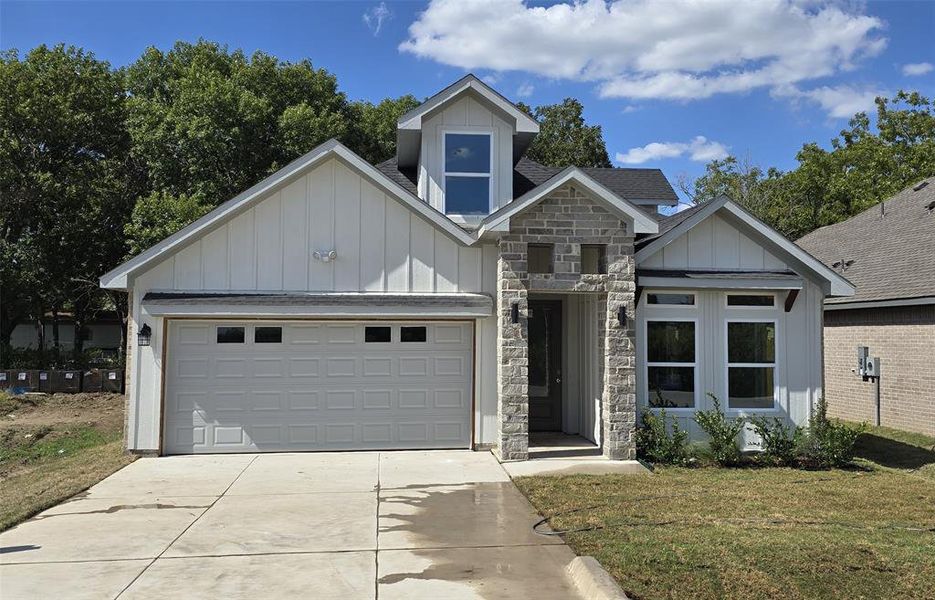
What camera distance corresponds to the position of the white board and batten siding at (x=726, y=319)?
11.9 metres

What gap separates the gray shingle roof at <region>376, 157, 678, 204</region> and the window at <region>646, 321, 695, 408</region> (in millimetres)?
3742

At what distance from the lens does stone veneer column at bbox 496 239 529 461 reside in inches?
435

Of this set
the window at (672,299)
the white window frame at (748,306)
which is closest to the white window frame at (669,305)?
the window at (672,299)

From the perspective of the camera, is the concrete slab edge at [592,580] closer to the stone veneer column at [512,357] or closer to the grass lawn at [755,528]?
the grass lawn at [755,528]

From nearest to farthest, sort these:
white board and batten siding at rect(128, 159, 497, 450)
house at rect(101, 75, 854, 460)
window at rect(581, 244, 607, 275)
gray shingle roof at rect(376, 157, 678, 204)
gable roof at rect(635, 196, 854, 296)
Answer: house at rect(101, 75, 854, 460)
white board and batten siding at rect(128, 159, 497, 450)
gable roof at rect(635, 196, 854, 296)
window at rect(581, 244, 607, 275)
gray shingle roof at rect(376, 157, 678, 204)

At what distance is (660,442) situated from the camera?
11164 millimetres

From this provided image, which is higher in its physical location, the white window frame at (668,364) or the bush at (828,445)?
the white window frame at (668,364)

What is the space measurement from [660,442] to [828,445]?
2.59 metres

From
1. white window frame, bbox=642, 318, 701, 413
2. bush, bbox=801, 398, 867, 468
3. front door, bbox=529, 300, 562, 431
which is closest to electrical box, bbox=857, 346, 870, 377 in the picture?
bush, bbox=801, 398, 867, 468

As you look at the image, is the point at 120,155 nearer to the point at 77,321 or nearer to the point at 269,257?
the point at 77,321

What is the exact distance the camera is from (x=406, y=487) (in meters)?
9.35

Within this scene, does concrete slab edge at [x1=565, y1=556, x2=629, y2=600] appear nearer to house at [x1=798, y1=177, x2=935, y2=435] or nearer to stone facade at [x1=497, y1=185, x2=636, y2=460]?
stone facade at [x1=497, y1=185, x2=636, y2=460]

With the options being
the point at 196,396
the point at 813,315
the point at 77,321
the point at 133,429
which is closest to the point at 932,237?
the point at 813,315

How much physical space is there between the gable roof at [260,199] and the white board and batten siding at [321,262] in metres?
0.16
